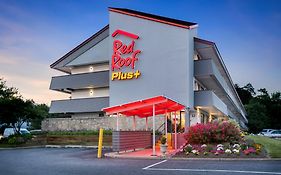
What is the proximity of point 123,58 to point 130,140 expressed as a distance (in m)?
12.9

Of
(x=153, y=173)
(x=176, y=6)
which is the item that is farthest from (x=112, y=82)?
(x=153, y=173)

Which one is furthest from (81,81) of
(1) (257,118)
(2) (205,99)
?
(1) (257,118)

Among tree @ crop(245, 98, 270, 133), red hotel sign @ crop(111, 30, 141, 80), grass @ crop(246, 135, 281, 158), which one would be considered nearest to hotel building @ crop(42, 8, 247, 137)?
red hotel sign @ crop(111, 30, 141, 80)

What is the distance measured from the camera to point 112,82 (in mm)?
33875

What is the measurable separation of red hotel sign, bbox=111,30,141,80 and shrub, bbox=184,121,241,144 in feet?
39.9

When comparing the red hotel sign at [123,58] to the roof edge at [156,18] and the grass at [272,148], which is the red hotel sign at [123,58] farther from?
the grass at [272,148]

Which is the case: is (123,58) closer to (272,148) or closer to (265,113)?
(272,148)

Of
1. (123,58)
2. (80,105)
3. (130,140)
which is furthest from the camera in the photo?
(80,105)

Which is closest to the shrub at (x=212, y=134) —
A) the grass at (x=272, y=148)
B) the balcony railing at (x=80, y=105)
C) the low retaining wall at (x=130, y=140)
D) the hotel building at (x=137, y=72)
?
the grass at (x=272, y=148)

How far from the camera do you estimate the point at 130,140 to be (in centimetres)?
2206

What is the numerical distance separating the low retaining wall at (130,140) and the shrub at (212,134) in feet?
11.9

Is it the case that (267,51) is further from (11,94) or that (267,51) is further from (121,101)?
(11,94)

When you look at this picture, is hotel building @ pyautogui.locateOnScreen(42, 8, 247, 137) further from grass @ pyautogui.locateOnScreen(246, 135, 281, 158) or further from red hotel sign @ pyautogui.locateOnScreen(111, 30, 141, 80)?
grass @ pyautogui.locateOnScreen(246, 135, 281, 158)

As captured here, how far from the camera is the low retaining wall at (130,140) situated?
20500 mm
